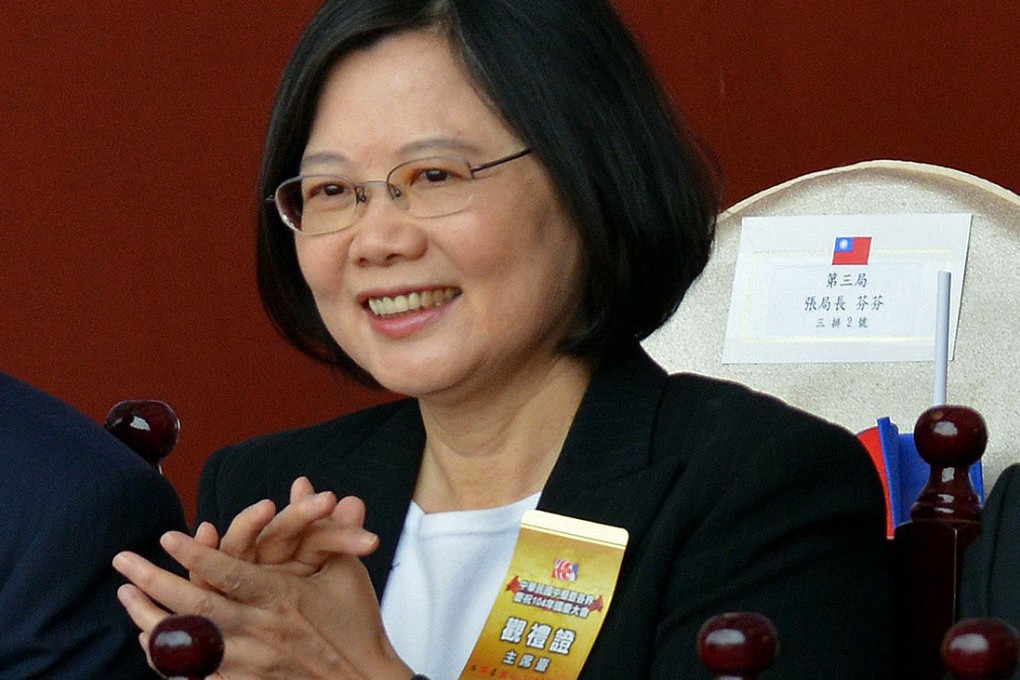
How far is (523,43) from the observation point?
1.34 meters

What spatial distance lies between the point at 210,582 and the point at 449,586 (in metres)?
0.30

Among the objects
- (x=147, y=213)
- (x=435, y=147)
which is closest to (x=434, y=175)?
(x=435, y=147)

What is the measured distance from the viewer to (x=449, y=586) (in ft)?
4.51

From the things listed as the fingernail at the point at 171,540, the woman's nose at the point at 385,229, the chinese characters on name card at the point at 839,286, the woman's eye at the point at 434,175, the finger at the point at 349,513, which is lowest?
the fingernail at the point at 171,540

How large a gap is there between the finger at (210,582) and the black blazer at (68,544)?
44 millimetres

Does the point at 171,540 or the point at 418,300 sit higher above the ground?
the point at 418,300

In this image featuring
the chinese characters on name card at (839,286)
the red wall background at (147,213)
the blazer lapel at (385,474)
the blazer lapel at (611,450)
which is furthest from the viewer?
the red wall background at (147,213)

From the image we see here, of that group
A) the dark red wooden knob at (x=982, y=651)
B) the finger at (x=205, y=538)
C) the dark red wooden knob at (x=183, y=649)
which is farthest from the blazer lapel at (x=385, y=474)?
the dark red wooden knob at (x=982, y=651)

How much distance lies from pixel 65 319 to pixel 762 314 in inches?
55.8

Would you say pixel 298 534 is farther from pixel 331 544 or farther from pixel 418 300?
pixel 418 300

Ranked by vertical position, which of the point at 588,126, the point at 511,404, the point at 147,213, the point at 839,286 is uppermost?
the point at 147,213

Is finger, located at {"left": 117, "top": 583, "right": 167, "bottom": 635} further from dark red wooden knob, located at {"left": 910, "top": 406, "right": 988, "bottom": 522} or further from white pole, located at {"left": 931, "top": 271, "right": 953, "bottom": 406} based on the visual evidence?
white pole, located at {"left": 931, "top": 271, "right": 953, "bottom": 406}

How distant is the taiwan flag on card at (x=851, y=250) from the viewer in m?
2.16

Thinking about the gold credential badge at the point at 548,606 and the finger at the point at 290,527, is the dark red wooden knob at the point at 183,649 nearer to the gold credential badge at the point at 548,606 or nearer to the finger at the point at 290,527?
the finger at the point at 290,527
